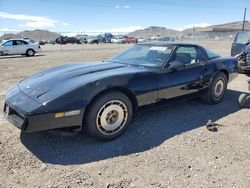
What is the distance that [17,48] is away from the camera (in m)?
20.2

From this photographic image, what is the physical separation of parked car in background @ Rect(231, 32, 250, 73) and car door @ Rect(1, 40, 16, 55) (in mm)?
15320

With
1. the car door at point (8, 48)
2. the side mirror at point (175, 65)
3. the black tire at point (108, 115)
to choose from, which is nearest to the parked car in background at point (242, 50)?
the side mirror at point (175, 65)

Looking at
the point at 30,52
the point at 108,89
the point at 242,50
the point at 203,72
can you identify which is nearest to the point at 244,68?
the point at 242,50

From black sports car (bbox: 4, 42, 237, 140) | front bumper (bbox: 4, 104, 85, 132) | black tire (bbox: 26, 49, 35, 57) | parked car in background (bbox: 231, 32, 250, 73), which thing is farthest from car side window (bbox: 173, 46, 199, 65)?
black tire (bbox: 26, 49, 35, 57)

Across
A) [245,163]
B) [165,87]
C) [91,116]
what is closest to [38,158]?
[91,116]

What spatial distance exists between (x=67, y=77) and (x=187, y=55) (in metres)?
2.40

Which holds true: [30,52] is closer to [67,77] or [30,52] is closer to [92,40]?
[67,77]

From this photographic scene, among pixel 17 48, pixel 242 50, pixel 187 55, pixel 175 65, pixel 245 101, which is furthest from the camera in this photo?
pixel 17 48

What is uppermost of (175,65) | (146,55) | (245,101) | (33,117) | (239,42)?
(239,42)

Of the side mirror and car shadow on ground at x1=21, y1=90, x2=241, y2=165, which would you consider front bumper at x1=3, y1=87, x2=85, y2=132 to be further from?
the side mirror

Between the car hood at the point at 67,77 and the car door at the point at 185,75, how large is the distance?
0.49m

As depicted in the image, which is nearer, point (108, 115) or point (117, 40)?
point (108, 115)

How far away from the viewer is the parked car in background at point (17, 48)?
19781mm

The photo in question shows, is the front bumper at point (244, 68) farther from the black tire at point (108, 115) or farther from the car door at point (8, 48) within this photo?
the car door at point (8, 48)
